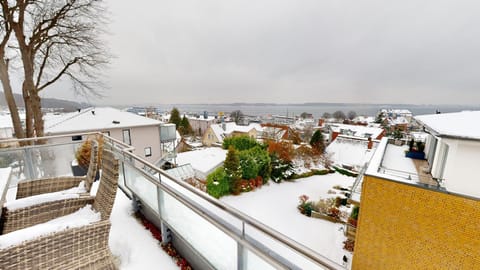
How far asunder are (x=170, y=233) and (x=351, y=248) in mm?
8688

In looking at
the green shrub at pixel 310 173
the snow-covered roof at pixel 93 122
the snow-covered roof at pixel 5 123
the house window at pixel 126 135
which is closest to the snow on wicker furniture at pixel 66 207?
the snow-covered roof at pixel 93 122

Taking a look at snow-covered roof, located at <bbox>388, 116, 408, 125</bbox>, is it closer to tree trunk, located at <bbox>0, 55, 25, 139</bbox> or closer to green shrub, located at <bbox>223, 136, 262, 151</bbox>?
green shrub, located at <bbox>223, 136, 262, 151</bbox>

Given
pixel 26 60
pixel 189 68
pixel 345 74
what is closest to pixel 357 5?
pixel 26 60

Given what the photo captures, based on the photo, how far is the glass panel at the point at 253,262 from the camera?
3.83 feet

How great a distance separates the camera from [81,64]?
25.1ft

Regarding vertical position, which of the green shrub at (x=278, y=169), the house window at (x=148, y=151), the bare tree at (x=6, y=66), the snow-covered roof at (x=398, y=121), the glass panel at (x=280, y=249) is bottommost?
the green shrub at (x=278, y=169)

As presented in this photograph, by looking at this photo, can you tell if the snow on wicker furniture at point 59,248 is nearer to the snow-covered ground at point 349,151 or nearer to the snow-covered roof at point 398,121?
the snow-covered ground at point 349,151

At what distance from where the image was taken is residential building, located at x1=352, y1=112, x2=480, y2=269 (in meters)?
4.42

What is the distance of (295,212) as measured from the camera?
35.6ft

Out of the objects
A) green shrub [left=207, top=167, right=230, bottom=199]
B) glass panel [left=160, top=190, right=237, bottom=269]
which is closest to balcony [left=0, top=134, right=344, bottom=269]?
glass panel [left=160, top=190, right=237, bottom=269]

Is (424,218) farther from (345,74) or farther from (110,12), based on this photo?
(345,74)

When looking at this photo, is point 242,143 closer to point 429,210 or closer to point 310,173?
point 310,173

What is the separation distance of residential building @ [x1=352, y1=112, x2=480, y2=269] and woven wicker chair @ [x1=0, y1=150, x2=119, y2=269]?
6447 mm

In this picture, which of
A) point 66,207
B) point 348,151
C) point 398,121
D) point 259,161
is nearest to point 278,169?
point 259,161
